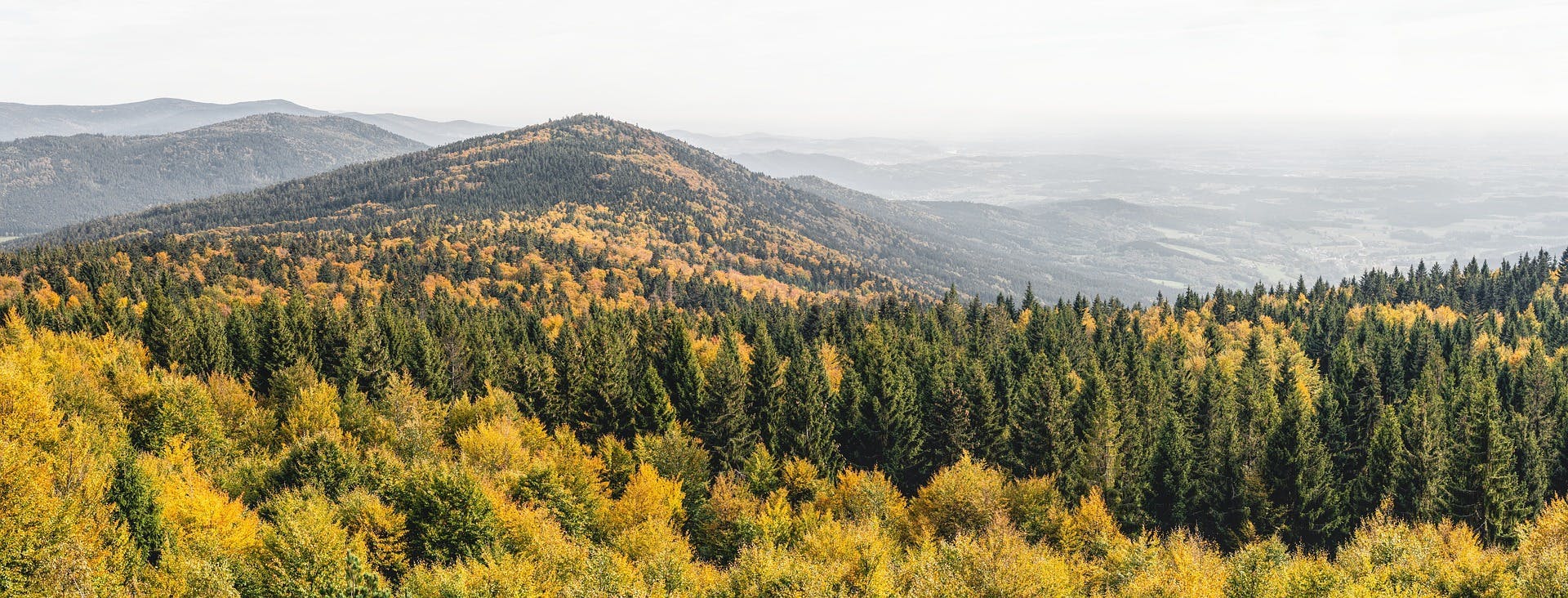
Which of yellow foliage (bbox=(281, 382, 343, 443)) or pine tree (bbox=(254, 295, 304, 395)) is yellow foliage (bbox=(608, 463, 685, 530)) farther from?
pine tree (bbox=(254, 295, 304, 395))

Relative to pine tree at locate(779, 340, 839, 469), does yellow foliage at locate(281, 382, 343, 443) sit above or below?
above

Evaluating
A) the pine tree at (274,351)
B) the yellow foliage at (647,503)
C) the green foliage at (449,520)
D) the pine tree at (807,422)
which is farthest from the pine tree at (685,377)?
the pine tree at (274,351)

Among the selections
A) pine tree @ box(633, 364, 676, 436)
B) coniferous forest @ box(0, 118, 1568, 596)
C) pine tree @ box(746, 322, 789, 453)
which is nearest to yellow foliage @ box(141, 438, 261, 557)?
coniferous forest @ box(0, 118, 1568, 596)

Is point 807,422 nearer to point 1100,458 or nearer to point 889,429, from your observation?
point 889,429

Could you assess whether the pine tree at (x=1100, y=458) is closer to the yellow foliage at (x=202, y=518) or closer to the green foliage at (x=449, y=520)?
the green foliage at (x=449, y=520)

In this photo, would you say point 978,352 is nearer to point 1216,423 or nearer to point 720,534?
point 1216,423

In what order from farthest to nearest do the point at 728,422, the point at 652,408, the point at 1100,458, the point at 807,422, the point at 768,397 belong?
the point at 768,397, the point at 807,422, the point at 728,422, the point at 652,408, the point at 1100,458

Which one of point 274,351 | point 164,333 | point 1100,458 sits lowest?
point 1100,458

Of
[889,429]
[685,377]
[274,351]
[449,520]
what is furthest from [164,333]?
[889,429]

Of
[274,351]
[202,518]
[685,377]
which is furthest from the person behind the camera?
[685,377]

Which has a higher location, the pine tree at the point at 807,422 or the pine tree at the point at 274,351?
the pine tree at the point at 274,351

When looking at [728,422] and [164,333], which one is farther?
[164,333]

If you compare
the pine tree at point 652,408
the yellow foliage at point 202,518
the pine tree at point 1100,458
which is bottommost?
the pine tree at point 1100,458

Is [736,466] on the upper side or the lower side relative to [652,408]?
lower
